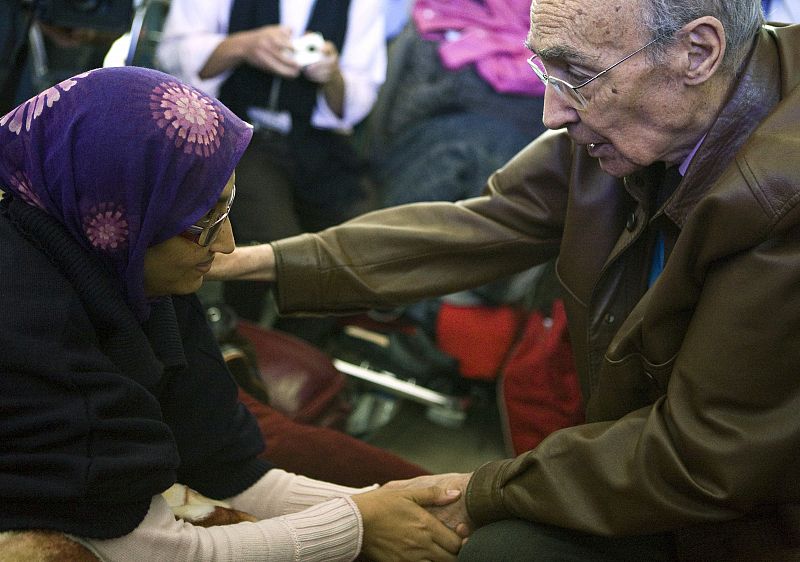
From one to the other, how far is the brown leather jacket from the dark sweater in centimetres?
60

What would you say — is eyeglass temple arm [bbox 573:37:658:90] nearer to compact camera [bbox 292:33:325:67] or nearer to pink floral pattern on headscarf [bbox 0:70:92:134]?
pink floral pattern on headscarf [bbox 0:70:92:134]

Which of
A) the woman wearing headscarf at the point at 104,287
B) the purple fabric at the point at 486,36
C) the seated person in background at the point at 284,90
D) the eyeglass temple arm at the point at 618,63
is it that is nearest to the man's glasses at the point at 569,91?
the eyeglass temple arm at the point at 618,63

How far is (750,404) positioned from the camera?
1269 millimetres

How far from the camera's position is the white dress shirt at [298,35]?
9.30ft

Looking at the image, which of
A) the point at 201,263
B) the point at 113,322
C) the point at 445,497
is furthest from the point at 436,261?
the point at 113,322

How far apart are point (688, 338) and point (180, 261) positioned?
2.51 feet

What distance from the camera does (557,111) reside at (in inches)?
58.3

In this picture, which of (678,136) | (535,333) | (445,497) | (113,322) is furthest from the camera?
(535,333)

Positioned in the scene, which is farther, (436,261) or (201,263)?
(436,261)

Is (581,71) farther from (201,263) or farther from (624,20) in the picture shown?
(201,263)

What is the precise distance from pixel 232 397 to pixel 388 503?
340 mm

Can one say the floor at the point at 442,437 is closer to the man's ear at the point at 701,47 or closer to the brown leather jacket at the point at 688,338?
the brown leather jacket at the point at 688,338

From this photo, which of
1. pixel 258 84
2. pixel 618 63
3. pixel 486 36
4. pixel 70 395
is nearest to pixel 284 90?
pixel 258 84

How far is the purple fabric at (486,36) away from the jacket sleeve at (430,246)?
136 centimetres
